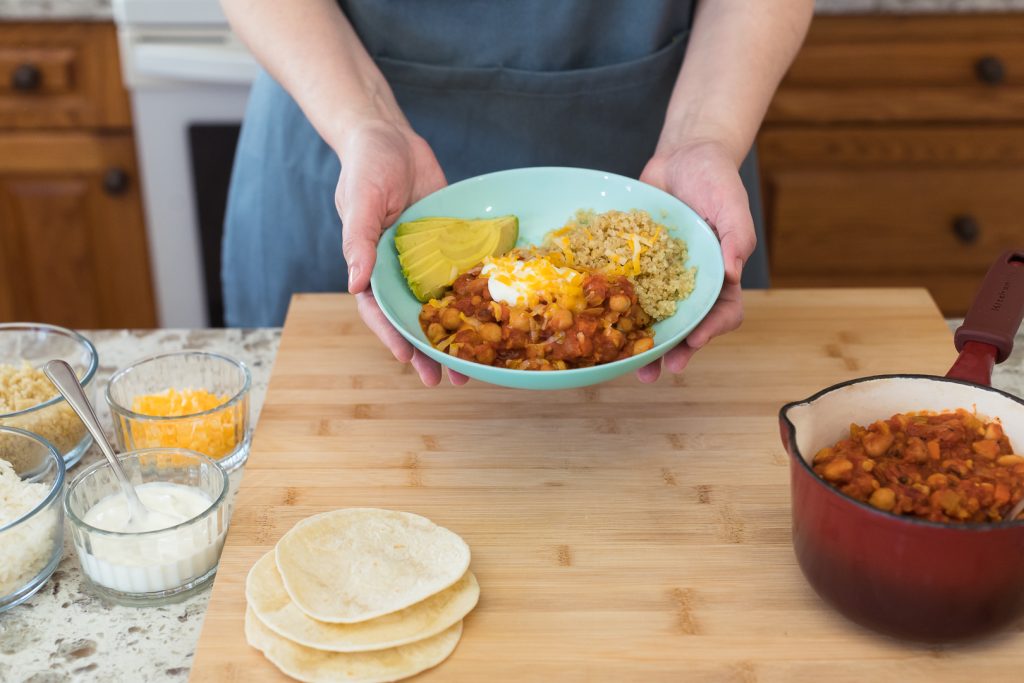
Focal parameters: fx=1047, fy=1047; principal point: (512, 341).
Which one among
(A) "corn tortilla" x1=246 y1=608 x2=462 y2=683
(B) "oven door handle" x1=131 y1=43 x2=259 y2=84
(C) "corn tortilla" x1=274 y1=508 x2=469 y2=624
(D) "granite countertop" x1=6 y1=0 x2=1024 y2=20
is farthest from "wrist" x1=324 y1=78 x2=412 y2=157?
(D) "granite countertop" x1=6 y1=0 x2=1024 y2=20

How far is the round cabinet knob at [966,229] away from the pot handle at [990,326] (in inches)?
64.0

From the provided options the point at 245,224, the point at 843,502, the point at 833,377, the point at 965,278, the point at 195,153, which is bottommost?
the point at 965,278

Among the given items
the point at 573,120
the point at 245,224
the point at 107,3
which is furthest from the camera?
the point at 107,3

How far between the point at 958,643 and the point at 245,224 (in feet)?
4.74

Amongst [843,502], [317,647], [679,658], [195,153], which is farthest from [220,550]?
[195,153]

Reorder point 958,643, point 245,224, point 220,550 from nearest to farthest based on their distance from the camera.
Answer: point 958,643
point 220,550
point 245,224

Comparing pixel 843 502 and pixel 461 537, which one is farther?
pixel 461 537

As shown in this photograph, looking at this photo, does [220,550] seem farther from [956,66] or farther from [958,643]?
[956,66]

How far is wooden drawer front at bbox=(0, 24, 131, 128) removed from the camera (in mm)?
2508

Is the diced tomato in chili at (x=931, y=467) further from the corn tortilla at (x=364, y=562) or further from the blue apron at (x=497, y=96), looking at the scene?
the blue apron at (x=497, y=96)

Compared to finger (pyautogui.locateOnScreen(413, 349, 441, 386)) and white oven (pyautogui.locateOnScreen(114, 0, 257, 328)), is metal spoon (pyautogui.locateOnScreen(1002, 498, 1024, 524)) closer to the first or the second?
finger (pyautogui.locateOnScreen(413, 349, 441, 386))

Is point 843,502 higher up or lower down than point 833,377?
higher up

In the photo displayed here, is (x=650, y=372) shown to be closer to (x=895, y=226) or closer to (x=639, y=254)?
(x=639, y=254)

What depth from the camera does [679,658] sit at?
949 mm
